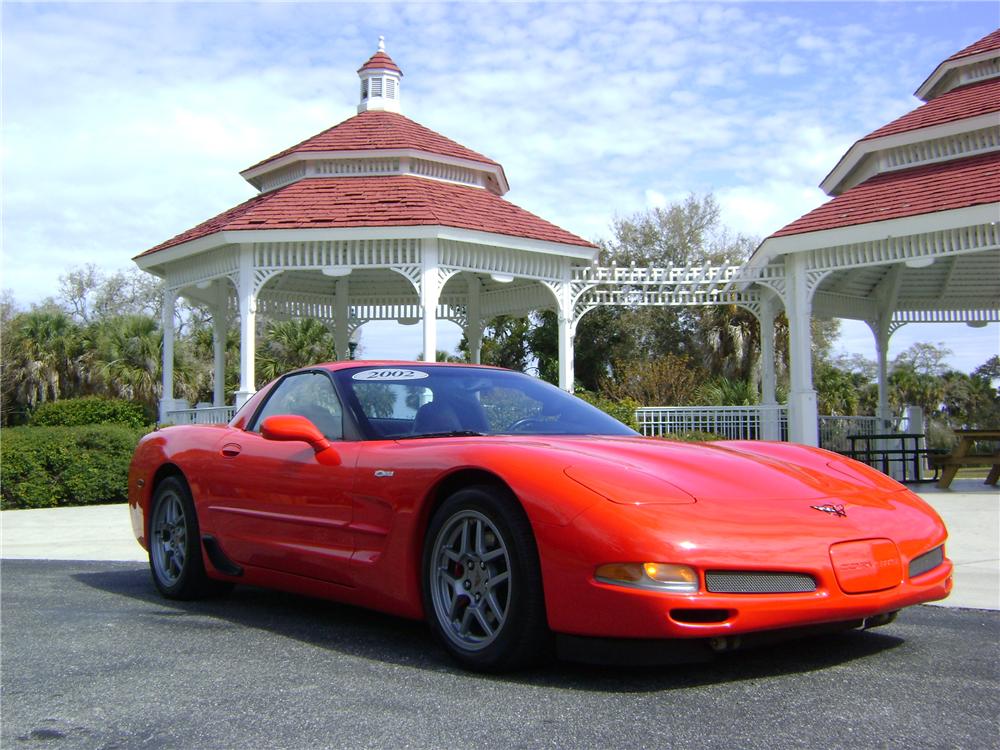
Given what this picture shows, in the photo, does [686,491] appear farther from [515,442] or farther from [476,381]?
[476,381]

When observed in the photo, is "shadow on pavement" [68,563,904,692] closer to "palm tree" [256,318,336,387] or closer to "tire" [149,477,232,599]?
"tire" [149,477,232,599]

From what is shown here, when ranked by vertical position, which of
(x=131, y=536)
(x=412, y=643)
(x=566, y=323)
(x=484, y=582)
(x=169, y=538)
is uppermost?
(x=566, y=323)

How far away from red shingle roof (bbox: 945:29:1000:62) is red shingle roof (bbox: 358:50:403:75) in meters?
10.1

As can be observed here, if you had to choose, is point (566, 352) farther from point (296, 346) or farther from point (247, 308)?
point (296, 346)

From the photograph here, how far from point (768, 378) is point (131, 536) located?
439 inches

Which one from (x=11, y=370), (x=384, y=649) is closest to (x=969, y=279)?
(x=384, y=649)

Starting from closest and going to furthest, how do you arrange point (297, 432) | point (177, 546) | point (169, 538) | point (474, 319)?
point (297, 432) → point (177, 546) → point (169, 538) → point (474, 319)

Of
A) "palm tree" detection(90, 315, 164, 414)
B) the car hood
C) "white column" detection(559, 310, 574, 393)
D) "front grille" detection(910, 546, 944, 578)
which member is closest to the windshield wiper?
the car hood

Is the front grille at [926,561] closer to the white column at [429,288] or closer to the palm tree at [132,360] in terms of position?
the white column at [429,288]

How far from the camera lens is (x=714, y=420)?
1647 centimetres

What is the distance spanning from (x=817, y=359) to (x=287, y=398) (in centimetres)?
3399

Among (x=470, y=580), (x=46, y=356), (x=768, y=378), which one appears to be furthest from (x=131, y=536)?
(x=46, y=356)

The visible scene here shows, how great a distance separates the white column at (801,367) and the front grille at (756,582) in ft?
40.4

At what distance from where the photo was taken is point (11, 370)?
2911 cm
